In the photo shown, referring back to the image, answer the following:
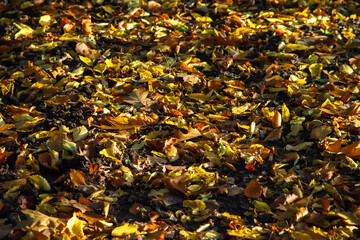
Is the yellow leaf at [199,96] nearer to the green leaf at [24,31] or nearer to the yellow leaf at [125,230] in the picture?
the yellow leaf at [125,230]

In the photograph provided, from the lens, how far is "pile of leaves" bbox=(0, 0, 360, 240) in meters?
2.30

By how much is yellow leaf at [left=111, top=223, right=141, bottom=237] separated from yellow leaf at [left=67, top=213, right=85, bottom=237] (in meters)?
0.15

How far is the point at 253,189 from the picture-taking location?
246 centimetres

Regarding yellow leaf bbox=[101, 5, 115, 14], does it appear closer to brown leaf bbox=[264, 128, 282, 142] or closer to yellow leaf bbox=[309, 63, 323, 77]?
yellow leaf bbox=[309, 63, 323, 77]

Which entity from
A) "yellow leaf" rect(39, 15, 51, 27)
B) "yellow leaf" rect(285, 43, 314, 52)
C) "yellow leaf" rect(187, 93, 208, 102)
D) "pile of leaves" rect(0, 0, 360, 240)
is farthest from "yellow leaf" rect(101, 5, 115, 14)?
"yellow leaf" rect(285, 43, 314, 52)

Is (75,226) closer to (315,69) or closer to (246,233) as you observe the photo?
(246,233)

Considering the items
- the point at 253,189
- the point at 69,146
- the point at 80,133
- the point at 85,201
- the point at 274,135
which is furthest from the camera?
the point at 274,135

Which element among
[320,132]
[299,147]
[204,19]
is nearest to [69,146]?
[299,147]

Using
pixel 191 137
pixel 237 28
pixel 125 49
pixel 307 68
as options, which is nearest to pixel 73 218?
pixel 191 137

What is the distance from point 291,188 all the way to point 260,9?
2.56 meters

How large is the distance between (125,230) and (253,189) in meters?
0.75

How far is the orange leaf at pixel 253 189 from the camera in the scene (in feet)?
8.01

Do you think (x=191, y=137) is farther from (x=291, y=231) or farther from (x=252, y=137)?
(x=291, y=231)

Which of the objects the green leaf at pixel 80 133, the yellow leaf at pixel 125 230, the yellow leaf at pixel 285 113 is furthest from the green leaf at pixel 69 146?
the yellow leaf at pixel 285 113
